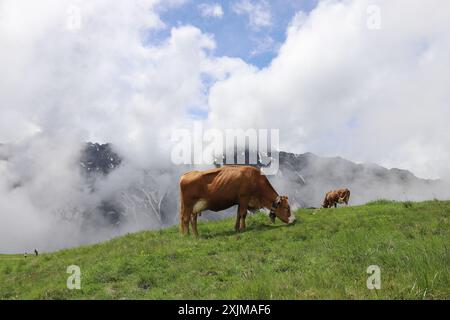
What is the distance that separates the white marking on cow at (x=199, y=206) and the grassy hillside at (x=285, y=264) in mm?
1383

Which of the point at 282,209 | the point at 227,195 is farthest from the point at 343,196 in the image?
the point at 227,195

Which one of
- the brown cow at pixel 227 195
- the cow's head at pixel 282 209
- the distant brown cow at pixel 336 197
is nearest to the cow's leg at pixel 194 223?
the brown cow at pixel 227 195

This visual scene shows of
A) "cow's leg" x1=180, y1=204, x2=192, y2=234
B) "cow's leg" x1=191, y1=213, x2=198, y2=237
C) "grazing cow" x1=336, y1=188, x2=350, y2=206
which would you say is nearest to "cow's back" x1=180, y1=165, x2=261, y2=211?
"cow's leg" x1=180, y1=204, x2=192, y2=234

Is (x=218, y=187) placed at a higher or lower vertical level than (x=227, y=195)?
higher

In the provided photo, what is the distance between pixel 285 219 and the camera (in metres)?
19.3

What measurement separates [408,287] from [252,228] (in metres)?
12.0

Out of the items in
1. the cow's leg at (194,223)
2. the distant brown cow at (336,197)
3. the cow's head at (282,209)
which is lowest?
the cow's leg at (194,223)

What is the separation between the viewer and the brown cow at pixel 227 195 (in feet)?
62.3

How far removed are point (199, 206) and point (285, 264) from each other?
8.10 m

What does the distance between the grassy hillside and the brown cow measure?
0.92 metres

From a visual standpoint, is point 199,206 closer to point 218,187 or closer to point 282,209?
point 218,187

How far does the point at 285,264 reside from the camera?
449 inches

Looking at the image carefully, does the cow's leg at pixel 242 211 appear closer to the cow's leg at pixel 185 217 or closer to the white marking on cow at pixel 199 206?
the white marking on cow at pixel 199 206
